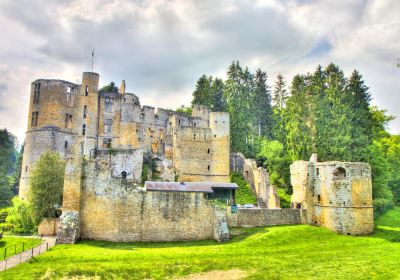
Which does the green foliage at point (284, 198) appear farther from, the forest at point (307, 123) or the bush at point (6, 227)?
the bush at point (6, 227)

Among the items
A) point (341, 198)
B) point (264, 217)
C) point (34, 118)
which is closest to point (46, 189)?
point (34, 118)

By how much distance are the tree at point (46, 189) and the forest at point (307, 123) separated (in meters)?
26.7

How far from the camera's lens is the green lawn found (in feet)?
77.5

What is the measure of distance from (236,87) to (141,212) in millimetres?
39252

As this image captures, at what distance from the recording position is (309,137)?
48219 mm

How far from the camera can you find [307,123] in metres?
50.7

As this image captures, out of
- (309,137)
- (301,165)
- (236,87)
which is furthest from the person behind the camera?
(236,87)

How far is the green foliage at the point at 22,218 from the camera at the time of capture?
1272 inches

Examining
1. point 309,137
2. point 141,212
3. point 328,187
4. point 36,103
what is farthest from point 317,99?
point 36,103

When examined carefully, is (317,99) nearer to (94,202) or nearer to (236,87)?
(236,87)

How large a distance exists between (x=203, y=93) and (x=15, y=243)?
43.4 metres

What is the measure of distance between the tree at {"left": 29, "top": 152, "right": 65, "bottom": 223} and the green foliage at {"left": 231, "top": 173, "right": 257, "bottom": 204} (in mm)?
21556

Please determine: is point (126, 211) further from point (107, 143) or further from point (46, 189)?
point (107, 143)

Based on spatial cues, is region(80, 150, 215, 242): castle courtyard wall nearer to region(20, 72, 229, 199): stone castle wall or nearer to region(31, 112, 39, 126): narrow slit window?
region(20, 72, 229, 199): stone castle wall
